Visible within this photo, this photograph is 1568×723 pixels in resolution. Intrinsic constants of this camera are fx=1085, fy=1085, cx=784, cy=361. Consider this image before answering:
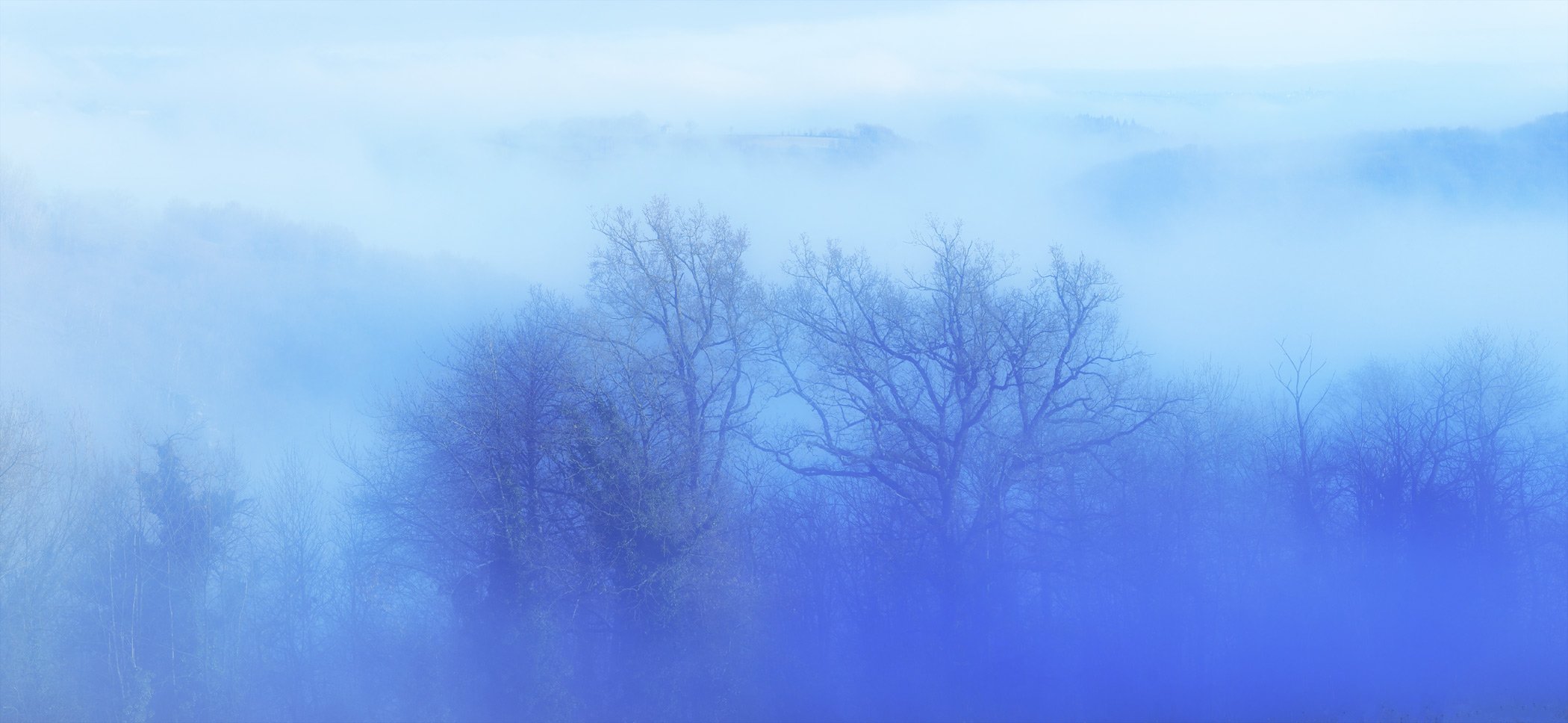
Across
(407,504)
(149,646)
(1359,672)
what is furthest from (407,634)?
(1359,672)

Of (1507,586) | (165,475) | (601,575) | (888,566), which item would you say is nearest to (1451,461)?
(1507,586)

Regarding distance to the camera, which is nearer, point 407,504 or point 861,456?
point 407,504

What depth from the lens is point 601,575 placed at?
19297mm

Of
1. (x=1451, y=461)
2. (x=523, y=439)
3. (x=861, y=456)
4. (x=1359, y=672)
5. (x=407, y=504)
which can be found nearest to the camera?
(x=523, y=439)

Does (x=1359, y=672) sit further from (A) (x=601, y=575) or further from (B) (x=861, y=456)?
(A) (x=601, y=575)

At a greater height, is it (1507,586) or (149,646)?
(1507,586)

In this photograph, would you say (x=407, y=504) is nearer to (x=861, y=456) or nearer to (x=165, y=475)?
(x=165, y=475)

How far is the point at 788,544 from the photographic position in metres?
24.4

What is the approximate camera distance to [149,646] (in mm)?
20578

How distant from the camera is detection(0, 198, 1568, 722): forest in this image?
19219 millimetres

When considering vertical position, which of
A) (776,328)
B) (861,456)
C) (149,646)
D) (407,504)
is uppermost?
(776,328)

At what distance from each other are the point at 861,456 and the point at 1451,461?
15829 millimetres

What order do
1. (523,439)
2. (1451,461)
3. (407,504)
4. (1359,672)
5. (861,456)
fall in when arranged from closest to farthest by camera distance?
1. (523,439)
2. (407,504)
3. (861,456)
4. (1359,672)
5. (1451,461)

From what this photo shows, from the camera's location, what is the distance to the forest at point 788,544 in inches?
757
